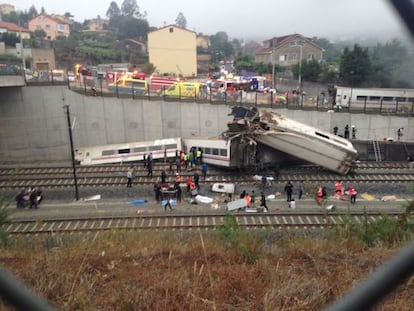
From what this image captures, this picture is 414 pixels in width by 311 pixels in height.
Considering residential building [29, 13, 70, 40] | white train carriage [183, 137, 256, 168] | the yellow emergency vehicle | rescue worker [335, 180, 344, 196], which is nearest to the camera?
rescue worker [335, 180, 344, 196]

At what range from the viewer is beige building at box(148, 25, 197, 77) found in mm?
43781

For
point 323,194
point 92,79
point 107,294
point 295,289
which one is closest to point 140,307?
point 107,294

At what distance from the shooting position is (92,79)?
21.6 m

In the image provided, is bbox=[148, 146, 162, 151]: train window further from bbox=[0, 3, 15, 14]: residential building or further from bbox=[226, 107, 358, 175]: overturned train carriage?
bbox=[0, 3, 15, 14]: residential building

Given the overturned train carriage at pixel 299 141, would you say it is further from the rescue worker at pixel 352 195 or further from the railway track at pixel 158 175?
the rescue worker at pixel 352 195

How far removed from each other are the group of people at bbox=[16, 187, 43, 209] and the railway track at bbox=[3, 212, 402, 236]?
2.04 metres

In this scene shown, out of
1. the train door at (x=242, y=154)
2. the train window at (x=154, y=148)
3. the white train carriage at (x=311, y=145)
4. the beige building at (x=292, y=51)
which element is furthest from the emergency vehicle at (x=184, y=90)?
the beige building at (x=292, y=51)

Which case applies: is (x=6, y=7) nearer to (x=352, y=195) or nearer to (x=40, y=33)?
(x=40, y=33)

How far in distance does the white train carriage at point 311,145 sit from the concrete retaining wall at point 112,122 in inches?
207

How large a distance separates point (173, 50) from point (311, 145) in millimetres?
31986

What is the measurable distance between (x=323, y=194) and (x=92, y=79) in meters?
14.5

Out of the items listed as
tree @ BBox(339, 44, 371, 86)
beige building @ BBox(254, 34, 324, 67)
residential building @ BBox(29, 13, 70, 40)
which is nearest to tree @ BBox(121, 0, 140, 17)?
residential building @ BBox(29, 13, 70, 40)

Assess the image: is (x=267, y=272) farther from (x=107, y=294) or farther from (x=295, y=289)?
(x=107, y=294)

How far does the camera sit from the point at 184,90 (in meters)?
21.8
